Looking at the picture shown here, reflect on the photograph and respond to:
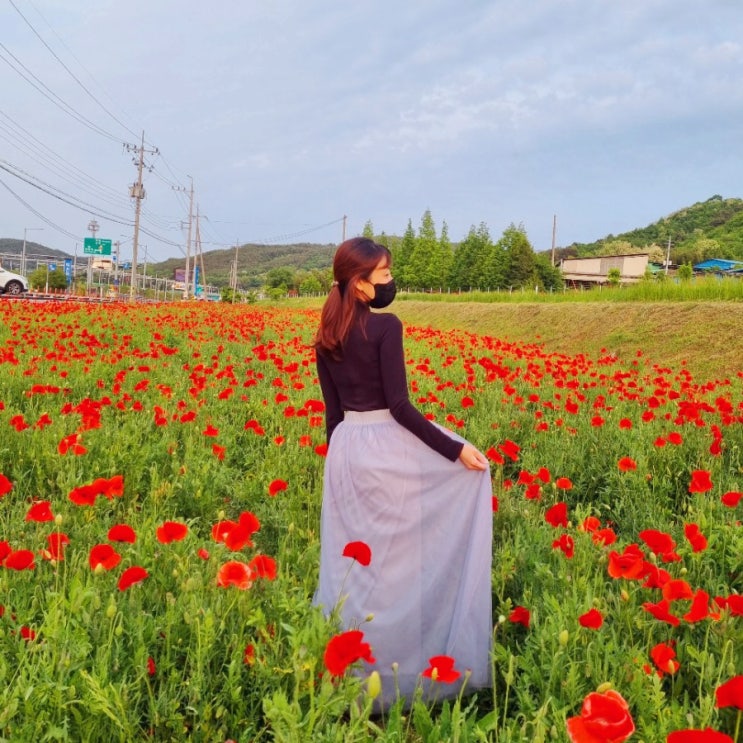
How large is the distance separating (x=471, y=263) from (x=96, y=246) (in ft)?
123

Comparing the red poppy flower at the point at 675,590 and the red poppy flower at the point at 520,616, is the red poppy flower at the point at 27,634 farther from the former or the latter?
the red poppy flower at the point at 675,590

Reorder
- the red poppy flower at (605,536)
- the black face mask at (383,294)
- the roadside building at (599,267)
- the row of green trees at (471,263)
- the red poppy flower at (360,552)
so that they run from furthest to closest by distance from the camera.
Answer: the roadside building at (599,267), the row of green trees at (471,263), the black face mask at (383,294), the red poppy flower at (605,536), the red poppy flower at (360,552)

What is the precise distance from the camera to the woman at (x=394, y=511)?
232 centimetres

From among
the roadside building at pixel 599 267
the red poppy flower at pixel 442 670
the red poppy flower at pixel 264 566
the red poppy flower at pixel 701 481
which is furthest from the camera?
the roadside building at pixel 599 267

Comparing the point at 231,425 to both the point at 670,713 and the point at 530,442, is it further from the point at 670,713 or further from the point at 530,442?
the point at 670,713

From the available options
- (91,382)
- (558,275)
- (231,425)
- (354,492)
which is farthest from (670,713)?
(558,275)

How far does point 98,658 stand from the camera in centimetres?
175

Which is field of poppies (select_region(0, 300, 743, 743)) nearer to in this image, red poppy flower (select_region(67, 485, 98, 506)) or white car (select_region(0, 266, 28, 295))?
red poppy flower (select_region(67, 485, 98, 506))

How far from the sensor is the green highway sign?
63.3 m

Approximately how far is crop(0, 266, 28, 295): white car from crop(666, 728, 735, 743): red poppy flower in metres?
29.0

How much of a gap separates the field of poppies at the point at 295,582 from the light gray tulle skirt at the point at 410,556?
0.09m

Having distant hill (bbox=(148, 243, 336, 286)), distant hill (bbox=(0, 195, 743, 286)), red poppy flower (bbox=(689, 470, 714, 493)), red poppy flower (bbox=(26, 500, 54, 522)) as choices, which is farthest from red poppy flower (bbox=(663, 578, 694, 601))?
distant hill (bbox=(148, 243, 336, 286))

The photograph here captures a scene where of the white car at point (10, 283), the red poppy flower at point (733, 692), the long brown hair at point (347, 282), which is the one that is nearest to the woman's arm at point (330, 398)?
the long brown hair at point (347, 282)

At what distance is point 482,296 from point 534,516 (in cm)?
2703
